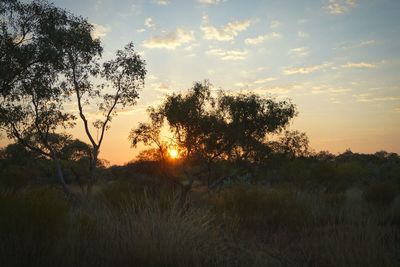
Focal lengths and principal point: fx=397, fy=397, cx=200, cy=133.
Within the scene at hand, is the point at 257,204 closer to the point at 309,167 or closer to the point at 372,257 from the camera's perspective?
the point at 372,257

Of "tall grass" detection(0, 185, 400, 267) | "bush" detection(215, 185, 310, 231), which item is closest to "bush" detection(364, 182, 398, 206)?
"bush" detection(215, 185, 310, 231)

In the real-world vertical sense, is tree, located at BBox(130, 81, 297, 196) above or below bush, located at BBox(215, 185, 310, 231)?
above

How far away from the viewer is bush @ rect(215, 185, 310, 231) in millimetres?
15688

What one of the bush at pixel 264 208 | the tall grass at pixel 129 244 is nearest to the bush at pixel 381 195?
the bush at pixel 264 208

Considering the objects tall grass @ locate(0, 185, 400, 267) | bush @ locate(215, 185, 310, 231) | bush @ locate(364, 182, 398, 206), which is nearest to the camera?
tall grass @ locate(0, 185, 400, 267)

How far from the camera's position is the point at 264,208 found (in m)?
16.5

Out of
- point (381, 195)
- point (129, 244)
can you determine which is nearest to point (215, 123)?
point (381, 195)

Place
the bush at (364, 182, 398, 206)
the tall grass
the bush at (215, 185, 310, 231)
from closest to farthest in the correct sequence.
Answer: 1. the tall grass
2. the bush at (215, 185, 310, 231)
3. the bush at (364, 182, 398, 206)

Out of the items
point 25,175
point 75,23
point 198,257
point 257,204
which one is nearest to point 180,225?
point 198,257

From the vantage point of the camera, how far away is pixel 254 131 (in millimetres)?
27469

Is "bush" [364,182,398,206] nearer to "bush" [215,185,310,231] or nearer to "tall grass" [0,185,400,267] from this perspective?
"bush" [215,185,310,231]

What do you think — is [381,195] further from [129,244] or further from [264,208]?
[129,244]

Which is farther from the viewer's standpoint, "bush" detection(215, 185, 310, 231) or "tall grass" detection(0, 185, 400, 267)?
"bush" detection(215, 185, 310, 231)

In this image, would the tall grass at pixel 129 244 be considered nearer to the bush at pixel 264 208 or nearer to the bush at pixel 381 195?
the bush at pixel 264 208
